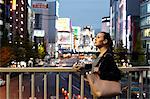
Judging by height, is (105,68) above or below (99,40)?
below

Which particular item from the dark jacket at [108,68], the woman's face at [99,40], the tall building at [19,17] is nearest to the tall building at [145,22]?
the tall building at [19,17]

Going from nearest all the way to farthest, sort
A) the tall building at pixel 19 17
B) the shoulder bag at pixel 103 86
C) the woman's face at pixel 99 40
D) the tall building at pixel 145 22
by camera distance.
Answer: the shoulder bag at pixel 103 86 → the woman's face at pixel 99 40 → the tall building at pixel 145 22 → the tall building at pixel 19 17

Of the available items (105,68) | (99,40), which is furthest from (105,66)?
(99,40)

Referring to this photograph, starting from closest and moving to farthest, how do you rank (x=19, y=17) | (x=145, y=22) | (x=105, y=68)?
(x=105, y=68) < (x=145, y=22) < (x=19, y=17)

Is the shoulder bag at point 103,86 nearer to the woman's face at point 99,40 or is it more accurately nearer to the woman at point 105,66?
the woman at point 105,66

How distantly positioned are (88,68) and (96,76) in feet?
2.73

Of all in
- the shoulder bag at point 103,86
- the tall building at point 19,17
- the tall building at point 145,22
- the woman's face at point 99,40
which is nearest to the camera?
the shoulder bag at point 103,86

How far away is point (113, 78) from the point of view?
4.78m

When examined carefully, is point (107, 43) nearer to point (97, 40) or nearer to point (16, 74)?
point (97, 40)

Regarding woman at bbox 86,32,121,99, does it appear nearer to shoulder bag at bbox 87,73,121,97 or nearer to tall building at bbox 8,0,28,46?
shoulder bag at bbox 87,73,121,97

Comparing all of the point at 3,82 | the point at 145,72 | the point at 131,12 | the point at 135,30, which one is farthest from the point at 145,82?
the point at 131,12

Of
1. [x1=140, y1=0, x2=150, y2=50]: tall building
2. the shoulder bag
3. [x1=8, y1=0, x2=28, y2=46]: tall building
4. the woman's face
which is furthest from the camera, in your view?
[x1=8, y1=0, x2=28, y2=46]: tall building

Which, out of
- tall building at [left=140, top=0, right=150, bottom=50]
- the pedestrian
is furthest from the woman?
tall building at [left=140, top=0, right=150, bottom=50]

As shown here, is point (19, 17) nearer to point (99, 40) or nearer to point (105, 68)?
point (99, 40)
